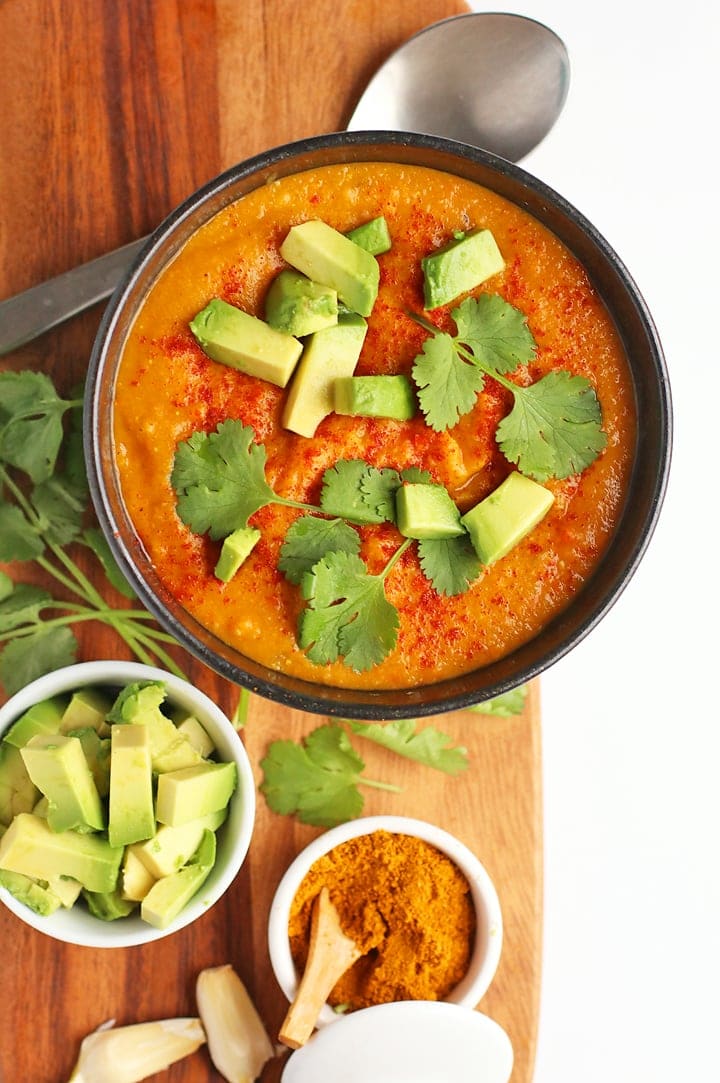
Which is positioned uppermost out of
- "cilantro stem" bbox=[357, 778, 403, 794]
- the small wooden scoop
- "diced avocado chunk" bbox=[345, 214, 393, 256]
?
"diced avocado chunk" bbox=[345, 214, 393, 256]

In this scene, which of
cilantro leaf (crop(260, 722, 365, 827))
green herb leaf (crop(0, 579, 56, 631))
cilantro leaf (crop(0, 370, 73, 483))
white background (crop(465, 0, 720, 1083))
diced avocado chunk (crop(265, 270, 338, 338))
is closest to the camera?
diced avocado chunk (crop(265, 270, 338, 338))

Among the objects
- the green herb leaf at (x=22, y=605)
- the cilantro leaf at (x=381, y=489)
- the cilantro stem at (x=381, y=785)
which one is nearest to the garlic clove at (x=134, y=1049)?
the cilantro stem at (x=381, y=785)

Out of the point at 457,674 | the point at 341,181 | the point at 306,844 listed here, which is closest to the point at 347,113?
the point at 341,181

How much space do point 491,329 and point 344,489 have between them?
403 mm

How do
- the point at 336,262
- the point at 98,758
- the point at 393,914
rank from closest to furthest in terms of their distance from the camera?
the point at 336,262 < the point at 98,758 < the point at 393,914

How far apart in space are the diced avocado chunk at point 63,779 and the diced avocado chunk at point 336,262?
1.04 metres

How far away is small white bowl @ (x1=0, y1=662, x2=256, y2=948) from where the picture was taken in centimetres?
218

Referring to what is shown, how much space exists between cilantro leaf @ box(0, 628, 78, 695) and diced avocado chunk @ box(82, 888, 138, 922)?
0.48 m

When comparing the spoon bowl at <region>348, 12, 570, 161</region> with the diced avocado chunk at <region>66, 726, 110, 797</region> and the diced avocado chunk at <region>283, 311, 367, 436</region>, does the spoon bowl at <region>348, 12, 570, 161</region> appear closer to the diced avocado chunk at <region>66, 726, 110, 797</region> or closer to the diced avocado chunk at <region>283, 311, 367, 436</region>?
the diced avocado chunk at <region>283, 311, 367, 436</region>

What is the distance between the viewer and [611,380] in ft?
6.67

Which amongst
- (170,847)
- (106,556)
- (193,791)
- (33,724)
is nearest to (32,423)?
(106,556)

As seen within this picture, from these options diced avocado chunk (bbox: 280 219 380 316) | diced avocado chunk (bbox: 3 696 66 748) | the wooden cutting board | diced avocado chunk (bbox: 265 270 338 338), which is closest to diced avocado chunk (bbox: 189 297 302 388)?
diced avocado chunk (bbox: 265 270 338 338)

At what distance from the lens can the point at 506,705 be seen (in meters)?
2.41

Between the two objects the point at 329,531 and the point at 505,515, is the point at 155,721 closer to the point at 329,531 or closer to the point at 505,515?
the point at 329,531
